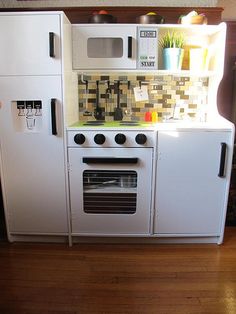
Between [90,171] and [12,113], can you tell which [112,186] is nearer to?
[90,171]

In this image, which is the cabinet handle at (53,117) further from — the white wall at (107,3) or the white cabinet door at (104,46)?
the white wall at (107,3)

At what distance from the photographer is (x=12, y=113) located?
1.99 meters

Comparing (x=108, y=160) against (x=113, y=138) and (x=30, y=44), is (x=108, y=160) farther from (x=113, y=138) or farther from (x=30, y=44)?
(x=30, y=44)

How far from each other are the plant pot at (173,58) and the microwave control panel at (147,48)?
0.10 meters

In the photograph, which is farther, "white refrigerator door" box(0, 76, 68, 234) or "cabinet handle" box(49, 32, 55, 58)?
"white refrigerator door" box(0, 76, 68, 234)

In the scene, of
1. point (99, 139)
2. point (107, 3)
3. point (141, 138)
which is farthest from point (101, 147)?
point (107, 3)

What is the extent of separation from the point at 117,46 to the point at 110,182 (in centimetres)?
109

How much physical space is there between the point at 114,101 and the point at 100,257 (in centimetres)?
132

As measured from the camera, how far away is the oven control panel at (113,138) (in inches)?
77.0

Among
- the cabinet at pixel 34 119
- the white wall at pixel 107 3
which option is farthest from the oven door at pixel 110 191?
the white wall at pixel 107 3

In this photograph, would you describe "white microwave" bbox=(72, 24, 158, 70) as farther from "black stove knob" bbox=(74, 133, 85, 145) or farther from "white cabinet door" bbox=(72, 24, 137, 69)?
"black stove knob" bbox=(74, 133, 85, 145)

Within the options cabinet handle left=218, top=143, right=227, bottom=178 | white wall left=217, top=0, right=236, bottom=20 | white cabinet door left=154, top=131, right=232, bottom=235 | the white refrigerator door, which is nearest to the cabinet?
the white refrigerator door

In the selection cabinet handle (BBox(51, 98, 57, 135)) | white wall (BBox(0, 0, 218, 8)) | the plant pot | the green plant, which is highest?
white wall (BBox(0, 0, 218, 8))

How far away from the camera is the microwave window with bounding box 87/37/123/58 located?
2.16 metres
